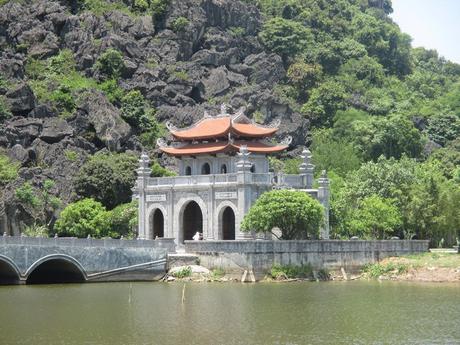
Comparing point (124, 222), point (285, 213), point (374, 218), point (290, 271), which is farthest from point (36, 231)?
point (374, 218)

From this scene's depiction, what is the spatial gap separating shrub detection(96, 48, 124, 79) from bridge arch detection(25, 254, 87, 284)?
57.5 meters

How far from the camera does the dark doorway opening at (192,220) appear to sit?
283 feet

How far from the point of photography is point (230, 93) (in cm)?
13312

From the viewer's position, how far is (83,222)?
8875 cm

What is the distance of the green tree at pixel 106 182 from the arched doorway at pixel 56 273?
27.9 meters

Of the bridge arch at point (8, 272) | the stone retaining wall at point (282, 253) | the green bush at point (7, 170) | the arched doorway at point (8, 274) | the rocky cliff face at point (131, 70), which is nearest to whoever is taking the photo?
the bridge arch at point (8, 272)

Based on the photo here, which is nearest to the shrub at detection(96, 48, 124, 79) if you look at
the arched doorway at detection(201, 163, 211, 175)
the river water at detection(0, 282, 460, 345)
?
the arched doorway at detection(201, 163, 211, 175)

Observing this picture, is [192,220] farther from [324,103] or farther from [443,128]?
[443,128]

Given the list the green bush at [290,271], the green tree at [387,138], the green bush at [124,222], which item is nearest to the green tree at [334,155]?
the green tree at [387,138]

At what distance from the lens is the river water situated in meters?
42.3

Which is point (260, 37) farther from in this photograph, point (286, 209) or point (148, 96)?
point (286, 209)

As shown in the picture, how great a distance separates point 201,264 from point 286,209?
7.78 m

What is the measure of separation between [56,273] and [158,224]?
15.9 metres

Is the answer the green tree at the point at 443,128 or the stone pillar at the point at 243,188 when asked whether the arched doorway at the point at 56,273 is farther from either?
the green tree at the point at 443,128
